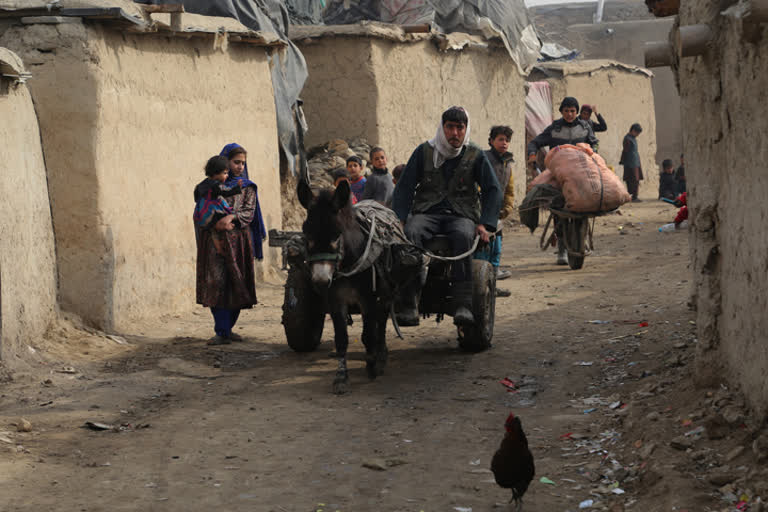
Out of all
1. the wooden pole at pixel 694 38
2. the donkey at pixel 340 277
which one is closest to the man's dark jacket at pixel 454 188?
the donkey at pixel 340 277

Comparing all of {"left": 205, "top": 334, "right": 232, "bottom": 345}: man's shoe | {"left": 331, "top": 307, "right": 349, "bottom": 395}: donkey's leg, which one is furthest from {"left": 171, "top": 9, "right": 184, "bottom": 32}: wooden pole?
{"left": 331, "top": 307, "right": 349, "bottom": 395}: donkey's leg

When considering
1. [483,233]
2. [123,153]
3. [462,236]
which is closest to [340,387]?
[462,236]

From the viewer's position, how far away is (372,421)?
5.47m

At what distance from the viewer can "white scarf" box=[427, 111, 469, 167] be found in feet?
22.3

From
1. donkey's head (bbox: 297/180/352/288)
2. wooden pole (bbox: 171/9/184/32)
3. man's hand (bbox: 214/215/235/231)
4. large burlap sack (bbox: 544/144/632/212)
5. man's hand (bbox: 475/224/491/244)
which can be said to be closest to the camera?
donkey's head (bbox: 297/180/352/288)

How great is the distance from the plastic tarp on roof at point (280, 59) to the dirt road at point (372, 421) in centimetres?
419

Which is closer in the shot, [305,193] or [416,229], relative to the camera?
[305,193]

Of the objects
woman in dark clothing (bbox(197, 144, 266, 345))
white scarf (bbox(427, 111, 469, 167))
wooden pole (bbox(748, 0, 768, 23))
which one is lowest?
woman in dark clothing (bbox(197, 144, 266, 345))

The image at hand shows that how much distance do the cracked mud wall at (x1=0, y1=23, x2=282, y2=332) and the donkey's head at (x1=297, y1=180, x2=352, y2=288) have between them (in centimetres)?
261

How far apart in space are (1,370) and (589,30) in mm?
27411

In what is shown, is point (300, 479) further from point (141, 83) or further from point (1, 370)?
point (141, 83)

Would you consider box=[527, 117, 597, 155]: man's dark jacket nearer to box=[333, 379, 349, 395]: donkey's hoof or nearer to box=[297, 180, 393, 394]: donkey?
box=[297, 180, 393, 394]: donkey

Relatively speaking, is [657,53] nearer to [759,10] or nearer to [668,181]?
[759,10]

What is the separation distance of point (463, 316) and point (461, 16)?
12.4 m
